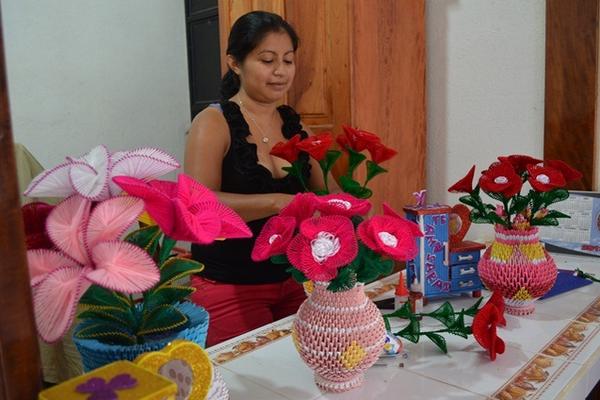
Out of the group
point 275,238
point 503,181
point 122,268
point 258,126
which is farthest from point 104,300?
point 258,126

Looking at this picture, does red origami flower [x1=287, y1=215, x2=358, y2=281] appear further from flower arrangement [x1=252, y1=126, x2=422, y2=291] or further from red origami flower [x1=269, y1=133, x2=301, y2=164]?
red origami flower [x1=269, y1=133, x2=301, y2=164]

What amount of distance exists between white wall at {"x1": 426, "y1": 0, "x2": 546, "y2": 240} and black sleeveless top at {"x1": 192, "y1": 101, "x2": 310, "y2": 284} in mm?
671

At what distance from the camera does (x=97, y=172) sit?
0.57 m

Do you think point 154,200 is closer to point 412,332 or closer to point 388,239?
point 388,239

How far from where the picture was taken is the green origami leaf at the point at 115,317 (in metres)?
0.64

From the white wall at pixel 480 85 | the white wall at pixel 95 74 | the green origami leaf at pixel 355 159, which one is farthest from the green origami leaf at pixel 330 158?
the white wall at pixel 95 74

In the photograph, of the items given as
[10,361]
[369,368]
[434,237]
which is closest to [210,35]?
[434,237]

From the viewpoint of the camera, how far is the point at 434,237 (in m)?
1.20

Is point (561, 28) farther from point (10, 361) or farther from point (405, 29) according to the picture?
point (10, 361)

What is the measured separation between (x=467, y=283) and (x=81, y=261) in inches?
35.7

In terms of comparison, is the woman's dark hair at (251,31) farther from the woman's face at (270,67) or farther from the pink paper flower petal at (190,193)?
the pink paper flower petal at (190,193)

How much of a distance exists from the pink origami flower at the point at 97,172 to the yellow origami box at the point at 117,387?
17cm

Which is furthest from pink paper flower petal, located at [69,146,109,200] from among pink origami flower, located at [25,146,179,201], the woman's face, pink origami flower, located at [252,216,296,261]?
the woman's face

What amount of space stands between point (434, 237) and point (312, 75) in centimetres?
81
